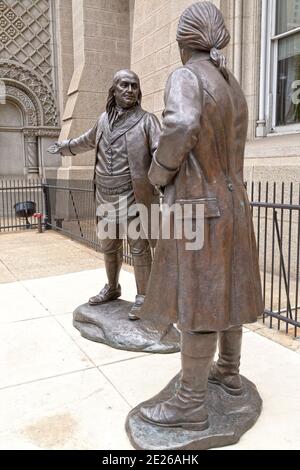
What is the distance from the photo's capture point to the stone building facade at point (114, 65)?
612cm

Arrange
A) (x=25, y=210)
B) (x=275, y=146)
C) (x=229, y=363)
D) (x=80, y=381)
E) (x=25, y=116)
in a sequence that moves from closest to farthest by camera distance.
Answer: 1. (x=229, y=363)
2. (x=80, y=381)
3. (x=275, y=146)
4. (x=25, y=210)
5. (x=25, y=116)

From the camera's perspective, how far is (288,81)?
6211 millimetres

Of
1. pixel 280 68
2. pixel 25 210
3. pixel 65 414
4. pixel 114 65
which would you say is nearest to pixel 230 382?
pixel 65 414

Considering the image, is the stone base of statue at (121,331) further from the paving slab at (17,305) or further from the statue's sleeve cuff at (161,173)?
the statue's sleeve cuff at (161,173)

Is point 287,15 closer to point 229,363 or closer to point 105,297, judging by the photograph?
point 105,297

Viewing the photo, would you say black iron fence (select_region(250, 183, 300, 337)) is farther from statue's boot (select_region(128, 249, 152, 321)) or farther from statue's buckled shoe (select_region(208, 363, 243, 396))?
statue's buckled shoe (select_region(208, 363, 243, 396))

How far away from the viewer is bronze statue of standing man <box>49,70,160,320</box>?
330cm

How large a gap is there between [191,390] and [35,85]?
13148mm

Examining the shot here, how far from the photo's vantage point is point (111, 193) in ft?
11.3

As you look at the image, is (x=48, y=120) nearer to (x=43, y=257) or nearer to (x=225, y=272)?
(x=43, y=257)

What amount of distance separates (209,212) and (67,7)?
13.7m

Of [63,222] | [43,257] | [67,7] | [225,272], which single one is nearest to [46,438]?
[225,272]

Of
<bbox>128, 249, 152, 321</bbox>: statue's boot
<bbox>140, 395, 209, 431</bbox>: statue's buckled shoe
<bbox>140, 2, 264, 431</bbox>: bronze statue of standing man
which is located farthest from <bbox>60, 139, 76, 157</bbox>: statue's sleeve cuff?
<bbox>140, 395, 209, 431</bbox>: statue's buckled shoe
